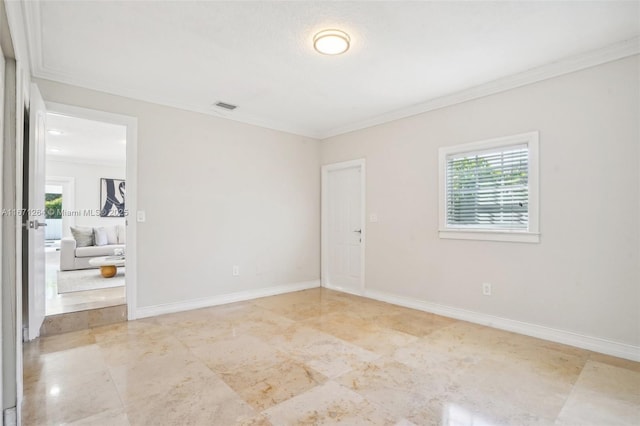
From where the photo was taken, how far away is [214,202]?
4.34 m

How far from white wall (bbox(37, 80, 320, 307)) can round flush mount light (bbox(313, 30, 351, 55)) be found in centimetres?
215

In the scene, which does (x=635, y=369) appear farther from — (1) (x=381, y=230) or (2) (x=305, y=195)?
(2) (x=305, y=195)

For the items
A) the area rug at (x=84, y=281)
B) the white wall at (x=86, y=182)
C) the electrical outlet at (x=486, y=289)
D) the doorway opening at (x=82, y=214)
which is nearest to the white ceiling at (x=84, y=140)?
the doorway opening at (x=82, y=214)

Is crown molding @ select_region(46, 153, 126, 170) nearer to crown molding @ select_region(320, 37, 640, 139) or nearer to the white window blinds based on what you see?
crown molding @ select_region(320, 37, 640, 139)

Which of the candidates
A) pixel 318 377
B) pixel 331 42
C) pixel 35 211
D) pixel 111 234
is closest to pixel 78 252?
pixel 111 234

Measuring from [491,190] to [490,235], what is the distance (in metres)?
0.48

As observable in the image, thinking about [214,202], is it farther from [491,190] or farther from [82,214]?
[82,214]

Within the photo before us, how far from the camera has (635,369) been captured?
2531 millimetres

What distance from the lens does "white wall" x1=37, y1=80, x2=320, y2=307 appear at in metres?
3.80

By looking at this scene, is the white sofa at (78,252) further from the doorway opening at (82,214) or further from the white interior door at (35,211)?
the white interior door at (35,211)

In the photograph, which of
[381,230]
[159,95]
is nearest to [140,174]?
[159,95]

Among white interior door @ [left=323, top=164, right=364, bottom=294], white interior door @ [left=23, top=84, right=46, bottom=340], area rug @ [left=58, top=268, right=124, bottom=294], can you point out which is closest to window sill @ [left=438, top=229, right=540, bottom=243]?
white interior door @ [left=323, top=164, right=364, bottom=294]

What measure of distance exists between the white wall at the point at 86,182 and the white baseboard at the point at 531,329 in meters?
7.76

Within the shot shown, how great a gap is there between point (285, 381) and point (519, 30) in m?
3.09
